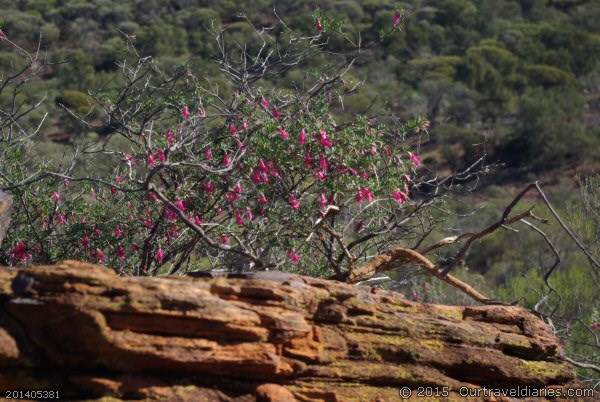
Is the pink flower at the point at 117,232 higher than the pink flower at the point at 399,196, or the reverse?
the pink flower at the point at 399,196

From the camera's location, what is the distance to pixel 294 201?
18.9 ft

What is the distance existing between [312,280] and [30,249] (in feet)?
9.24

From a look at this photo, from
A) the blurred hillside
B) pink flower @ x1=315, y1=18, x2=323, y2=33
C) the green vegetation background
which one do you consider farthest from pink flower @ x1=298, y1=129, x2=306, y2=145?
the blurred hillside

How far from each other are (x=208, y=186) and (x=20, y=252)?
121cm

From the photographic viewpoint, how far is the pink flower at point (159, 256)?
6004mm

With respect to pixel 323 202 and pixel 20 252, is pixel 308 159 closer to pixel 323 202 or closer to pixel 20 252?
pixel 323 202

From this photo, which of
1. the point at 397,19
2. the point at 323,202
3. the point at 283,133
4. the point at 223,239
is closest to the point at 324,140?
the point at 283,133

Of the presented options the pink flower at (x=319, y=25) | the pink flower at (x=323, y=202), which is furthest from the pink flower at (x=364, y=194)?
the pink flower at (x=319, y=25)

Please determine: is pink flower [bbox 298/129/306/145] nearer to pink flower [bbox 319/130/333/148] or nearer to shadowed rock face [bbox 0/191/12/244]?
pink flower [bbox 319/130/333/148]

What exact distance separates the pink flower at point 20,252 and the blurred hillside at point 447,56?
17080mm

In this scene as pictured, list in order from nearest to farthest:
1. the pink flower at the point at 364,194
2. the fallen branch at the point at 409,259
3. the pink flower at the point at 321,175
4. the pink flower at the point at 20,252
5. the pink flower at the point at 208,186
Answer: the fallen branch at the point at 409,259 < the pink flower at the point at 364,194 < the pink flower at the point at 321,175 < the pink flower at the point at 20,252 < the pink flower at the point at 208,186

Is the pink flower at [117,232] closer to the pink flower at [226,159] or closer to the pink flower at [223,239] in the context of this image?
the pink flower at [223,239]

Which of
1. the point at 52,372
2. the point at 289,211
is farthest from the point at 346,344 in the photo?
the point at 289,211

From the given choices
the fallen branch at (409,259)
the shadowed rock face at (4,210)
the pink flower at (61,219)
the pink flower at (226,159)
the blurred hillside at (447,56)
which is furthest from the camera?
the blurred hillside at (447,56)
